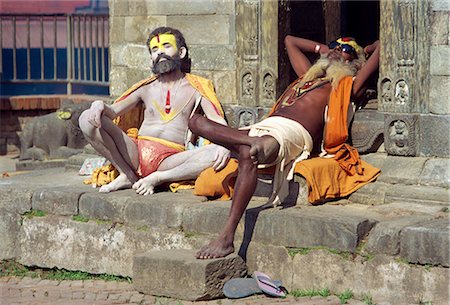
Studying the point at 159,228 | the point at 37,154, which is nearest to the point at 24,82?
the point at 37,154

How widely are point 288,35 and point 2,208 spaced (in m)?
2.76

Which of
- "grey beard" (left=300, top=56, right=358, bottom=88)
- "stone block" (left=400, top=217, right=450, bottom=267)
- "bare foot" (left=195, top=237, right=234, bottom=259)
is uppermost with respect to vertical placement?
"grey beard" (left=300, top=56, right=358, bottom=88)

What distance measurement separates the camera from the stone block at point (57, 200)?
33.7 ft

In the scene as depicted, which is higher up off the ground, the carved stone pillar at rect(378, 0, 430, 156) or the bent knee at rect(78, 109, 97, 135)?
the carved stone pillar at rect(378, 0, 430, 156)

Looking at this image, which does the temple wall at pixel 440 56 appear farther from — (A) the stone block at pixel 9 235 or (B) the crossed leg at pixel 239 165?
(A) the stone block at pixel 9 235

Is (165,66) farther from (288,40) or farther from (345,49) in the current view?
(345,49)

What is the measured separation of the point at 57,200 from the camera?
1037cm

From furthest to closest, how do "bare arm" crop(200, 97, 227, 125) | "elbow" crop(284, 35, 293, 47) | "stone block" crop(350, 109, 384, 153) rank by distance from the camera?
1. "elbow" crop(284, 35, 293, 47)
2. "bare arm" crop(200, 97, 227, 125)
3. "stone block" crop(350, 109, 384, 153)

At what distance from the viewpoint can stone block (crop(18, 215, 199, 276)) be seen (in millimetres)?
9711

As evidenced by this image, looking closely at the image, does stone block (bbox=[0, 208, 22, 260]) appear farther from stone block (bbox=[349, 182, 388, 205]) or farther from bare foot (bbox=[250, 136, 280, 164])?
stone block (bbox=[349, 182, 388, 205])

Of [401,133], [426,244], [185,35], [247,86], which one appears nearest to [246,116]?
[247,86]

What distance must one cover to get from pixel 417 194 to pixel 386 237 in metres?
0.85

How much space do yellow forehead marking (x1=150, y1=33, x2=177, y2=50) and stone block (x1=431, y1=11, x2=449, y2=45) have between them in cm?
216

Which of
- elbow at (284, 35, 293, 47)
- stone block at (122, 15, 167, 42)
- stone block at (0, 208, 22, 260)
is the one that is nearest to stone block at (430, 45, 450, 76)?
elbow at (284, 35, 293, 47)
